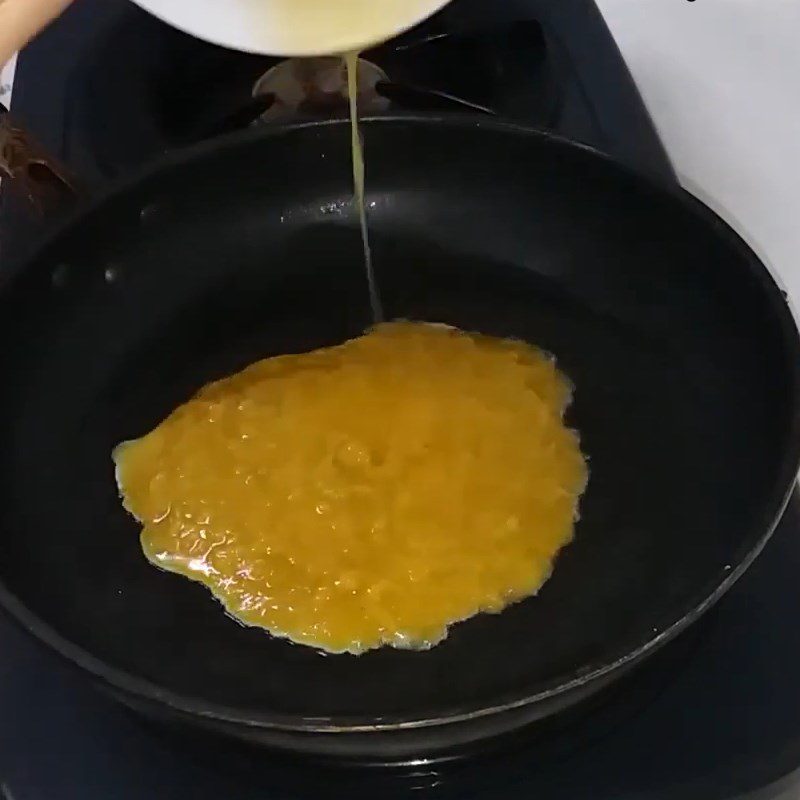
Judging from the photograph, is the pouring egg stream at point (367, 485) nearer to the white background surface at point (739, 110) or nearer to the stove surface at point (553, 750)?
the stove surface at point (553, 750)

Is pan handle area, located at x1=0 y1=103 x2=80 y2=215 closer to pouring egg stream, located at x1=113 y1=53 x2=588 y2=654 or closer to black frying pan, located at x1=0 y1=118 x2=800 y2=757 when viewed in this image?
black frying pan, located at x1=0 y1=118 x2=800 y2=757

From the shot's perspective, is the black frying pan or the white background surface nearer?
the black frying pan

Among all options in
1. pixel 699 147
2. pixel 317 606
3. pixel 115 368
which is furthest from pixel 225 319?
pixel 699 147

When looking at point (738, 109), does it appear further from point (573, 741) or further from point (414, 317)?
point (573, 741)

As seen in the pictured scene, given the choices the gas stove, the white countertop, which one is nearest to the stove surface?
the gas stove

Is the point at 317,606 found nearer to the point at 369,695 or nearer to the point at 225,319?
the point at 369,695

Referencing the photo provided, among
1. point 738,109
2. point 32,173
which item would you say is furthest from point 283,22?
point 738,109
